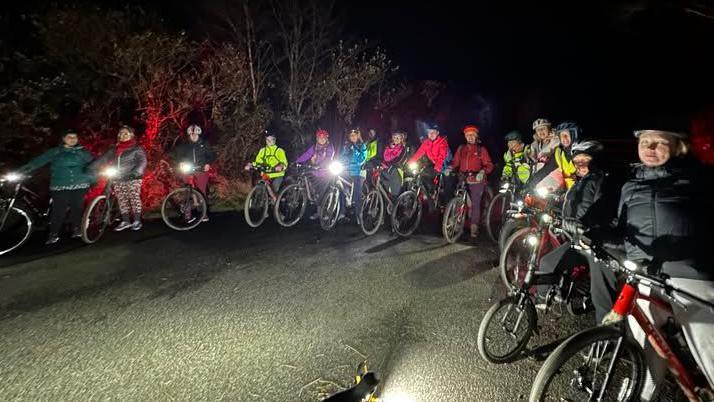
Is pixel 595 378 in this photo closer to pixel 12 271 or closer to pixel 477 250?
pixel 477 250

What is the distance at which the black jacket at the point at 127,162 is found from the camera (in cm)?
644

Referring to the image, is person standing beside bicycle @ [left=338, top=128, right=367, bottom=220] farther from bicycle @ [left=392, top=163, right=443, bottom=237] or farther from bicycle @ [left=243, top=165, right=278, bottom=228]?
bicycle @ [left=243, top=165, right=278, bottom=228]

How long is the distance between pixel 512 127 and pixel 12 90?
2144 cm

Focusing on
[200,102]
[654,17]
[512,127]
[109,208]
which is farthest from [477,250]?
[654,17]

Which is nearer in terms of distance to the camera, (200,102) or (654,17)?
(200,102)

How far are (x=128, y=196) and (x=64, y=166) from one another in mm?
1081

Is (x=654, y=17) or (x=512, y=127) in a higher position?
(x=654, y=17)

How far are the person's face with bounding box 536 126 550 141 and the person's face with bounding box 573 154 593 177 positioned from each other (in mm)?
1580

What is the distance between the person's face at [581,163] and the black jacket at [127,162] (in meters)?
7.16

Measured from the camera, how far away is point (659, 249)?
238 centimetres

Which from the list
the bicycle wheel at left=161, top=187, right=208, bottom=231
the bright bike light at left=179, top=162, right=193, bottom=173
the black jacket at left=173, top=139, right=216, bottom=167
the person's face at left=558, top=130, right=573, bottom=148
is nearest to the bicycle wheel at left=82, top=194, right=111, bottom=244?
the bicycle wheel at left=161, top=187, right=208, bottom=231

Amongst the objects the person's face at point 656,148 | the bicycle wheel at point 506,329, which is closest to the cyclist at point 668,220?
the person's face at point 656,148

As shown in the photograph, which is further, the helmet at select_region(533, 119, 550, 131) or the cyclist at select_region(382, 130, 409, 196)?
the cyclist at select_region(382, 130, 409, 196)

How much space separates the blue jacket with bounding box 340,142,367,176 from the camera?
8.05m
